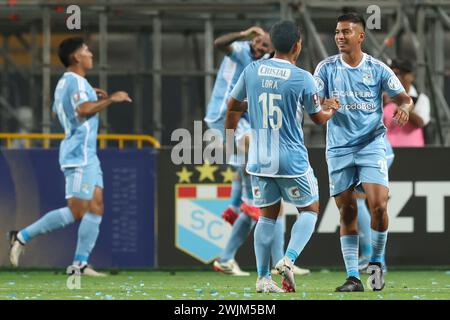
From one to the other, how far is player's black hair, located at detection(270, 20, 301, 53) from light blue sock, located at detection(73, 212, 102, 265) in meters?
3.66

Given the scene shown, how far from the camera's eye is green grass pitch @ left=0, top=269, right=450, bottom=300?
8938mm

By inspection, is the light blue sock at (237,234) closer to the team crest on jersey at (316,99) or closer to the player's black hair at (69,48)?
the player's black hair at (69,48)

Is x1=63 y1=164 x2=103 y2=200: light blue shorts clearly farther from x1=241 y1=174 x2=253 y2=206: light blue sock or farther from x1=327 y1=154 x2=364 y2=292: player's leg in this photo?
x1=327 y1=154 x2=364 y2=292: player's leg

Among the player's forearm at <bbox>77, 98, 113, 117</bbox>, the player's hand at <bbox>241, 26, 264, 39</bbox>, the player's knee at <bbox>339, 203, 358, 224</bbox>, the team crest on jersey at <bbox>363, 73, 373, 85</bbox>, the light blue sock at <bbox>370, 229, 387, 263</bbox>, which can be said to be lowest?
the light blue sock at <bbox>370, 229, 387, 263</bbox>

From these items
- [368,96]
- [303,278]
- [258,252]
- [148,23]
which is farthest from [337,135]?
[148,23]

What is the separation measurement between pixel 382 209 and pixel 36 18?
10.6 metres

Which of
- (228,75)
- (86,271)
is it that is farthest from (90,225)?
(228,75)

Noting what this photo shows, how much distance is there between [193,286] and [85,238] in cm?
175

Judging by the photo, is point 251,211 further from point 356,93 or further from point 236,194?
point 356,93

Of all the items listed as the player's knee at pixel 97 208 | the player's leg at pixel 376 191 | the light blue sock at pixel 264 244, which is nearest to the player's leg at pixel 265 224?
the light blue sock at pixel 264 244

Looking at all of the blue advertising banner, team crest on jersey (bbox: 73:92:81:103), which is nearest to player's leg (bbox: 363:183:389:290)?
team crest on jersey (bbox: 73:92:81:103)

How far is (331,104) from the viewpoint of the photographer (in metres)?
9.12

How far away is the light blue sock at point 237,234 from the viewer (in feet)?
39.6

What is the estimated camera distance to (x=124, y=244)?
13156 mm
